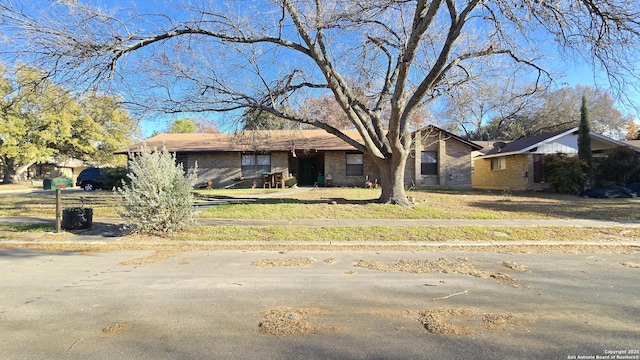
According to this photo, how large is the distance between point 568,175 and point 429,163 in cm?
810

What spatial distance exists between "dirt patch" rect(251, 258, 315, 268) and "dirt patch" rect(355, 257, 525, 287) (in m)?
1.01

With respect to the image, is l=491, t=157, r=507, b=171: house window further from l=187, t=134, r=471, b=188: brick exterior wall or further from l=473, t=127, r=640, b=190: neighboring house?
l=187, t=134, r=471, b=188: brick exterior wall

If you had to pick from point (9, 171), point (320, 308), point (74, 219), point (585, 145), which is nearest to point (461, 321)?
point (320, 308)

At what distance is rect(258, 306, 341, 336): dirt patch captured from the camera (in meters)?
3.71

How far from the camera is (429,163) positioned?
81.8 feet

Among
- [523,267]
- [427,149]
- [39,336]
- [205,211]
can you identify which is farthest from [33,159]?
[523,267]

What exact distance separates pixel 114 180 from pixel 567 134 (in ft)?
94.8

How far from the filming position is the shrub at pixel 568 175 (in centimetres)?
1978

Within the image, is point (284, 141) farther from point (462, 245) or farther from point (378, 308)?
point (378, 308)

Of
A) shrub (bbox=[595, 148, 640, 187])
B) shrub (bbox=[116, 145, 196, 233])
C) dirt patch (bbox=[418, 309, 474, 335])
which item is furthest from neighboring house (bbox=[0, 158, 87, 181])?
shrub (bbox=[595, 148, 640, 187])

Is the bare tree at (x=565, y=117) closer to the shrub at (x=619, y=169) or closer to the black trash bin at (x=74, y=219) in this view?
the shrub at (x=619, y=169)

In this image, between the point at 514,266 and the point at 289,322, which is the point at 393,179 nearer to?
the point at 514,266

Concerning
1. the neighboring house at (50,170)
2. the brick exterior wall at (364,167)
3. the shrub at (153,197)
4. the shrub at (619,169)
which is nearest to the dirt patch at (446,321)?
the shrub at (153,197)

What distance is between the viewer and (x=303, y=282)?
554 centimetres
